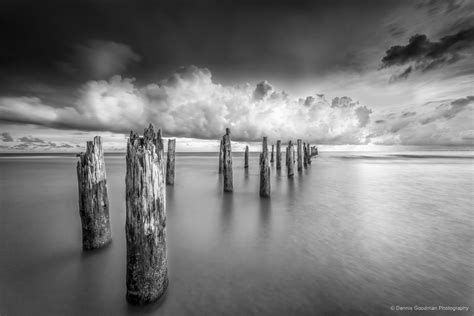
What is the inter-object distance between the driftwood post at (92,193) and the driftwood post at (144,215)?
6.26 ft

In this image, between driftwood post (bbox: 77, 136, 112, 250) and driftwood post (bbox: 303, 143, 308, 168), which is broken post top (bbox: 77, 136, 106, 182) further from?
driftwood post (bbox: 303, 143, 308, 168)

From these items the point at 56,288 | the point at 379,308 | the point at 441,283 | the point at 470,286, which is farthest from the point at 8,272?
the point at 470,286

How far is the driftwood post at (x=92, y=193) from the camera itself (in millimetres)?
4207

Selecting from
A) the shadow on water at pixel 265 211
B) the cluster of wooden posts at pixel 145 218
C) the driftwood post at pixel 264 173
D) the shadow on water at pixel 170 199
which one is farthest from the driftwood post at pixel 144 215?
the driftwood post at pixel 264 173

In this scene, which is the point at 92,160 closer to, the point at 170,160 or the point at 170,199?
the point at 170,199

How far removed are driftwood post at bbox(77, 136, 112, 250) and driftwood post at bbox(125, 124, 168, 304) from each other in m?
1.91

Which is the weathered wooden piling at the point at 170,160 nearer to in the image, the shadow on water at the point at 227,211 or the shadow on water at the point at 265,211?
the shadow on water at the point at 227,211

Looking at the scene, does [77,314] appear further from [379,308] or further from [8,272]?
[379,308]

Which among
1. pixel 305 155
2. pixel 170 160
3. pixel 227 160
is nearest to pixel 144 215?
pixel 227 160

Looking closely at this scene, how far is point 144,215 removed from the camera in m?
2.82

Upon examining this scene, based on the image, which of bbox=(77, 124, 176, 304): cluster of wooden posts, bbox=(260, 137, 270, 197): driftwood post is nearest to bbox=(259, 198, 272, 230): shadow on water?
bbox=(260, 137, 270, 197): driftwood post

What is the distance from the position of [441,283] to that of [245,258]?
11.4 ft

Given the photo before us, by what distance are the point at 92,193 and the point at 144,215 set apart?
219 centimetres

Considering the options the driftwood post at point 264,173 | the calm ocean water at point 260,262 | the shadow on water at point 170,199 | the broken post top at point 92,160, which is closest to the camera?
the calm ocean water at point 260,262
